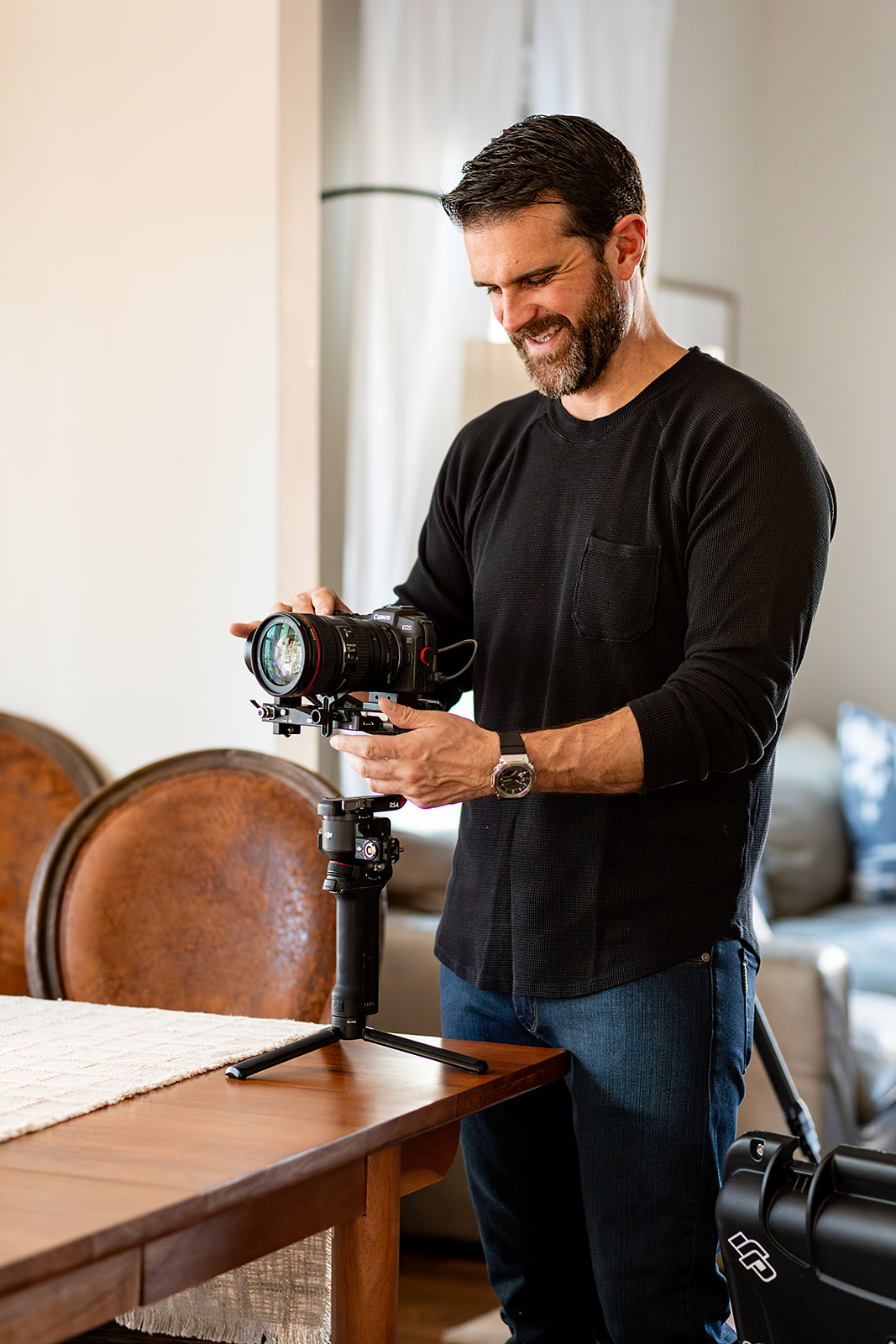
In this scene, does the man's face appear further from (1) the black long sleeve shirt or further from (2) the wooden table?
(2) the wooden table

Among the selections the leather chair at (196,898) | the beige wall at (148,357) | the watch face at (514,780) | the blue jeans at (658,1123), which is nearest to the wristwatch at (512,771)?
the watch face at (514,780)

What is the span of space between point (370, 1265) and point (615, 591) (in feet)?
1.98

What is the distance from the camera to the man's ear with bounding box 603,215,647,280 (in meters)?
1.27

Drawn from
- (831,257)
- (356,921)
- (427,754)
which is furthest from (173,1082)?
(831,257)

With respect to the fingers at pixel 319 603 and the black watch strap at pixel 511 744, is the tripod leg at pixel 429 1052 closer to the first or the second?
the black watch strap at pixel 511 744

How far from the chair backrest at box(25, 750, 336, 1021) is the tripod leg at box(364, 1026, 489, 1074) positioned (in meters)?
0.47

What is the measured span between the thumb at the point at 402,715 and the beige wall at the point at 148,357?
0.90 m

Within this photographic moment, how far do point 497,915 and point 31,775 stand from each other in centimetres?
106

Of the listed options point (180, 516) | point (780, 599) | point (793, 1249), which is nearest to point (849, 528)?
point (180, 516)

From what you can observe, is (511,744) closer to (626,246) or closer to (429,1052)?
(429,1052)

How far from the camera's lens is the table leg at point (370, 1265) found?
3.33 feet

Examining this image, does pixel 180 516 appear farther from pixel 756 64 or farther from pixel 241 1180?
pixel 756 64

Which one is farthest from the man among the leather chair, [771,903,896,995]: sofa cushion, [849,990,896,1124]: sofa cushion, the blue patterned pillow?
the blue patterned pillow

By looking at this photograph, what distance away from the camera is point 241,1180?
33.5 inches
